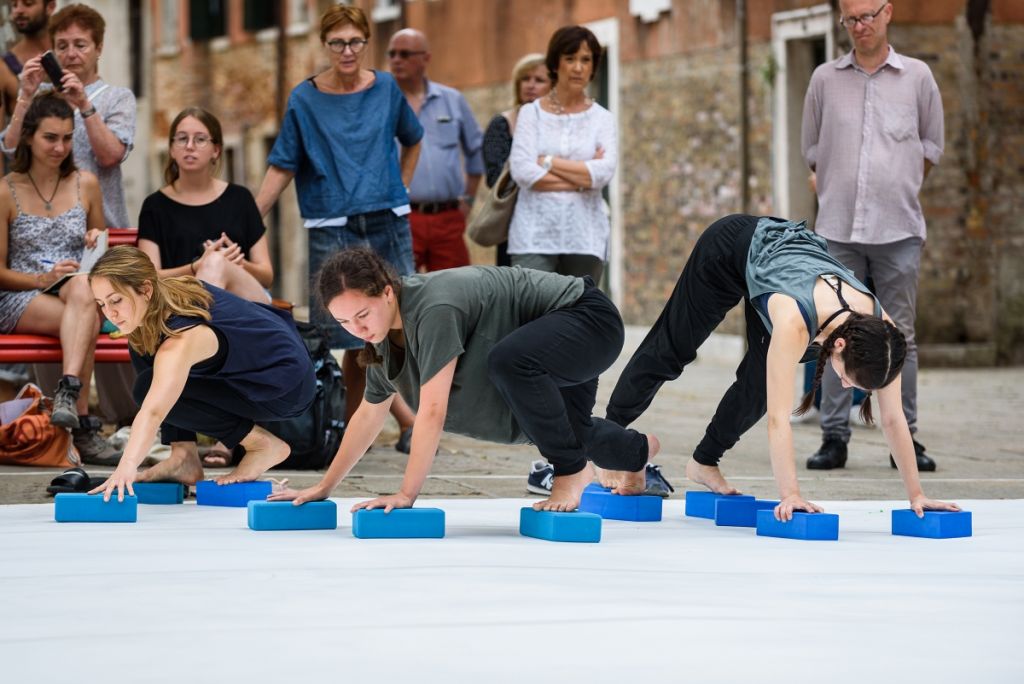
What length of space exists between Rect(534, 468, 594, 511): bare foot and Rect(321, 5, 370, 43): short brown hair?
2.85 meters

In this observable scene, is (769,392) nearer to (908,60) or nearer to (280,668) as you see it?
(280,668)

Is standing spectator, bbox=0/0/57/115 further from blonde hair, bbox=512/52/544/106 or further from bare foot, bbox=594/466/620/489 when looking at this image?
bare foot, bbox=594/466/620/489

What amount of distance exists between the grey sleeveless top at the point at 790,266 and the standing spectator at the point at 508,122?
6.98 feet

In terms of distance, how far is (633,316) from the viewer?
64.8 ft

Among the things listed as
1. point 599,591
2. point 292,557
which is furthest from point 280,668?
point 292,557

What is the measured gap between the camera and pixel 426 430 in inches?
209

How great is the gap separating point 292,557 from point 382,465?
9.29 ft

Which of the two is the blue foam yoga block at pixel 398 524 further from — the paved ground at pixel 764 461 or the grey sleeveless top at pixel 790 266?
the paved ground at pixel 764 461

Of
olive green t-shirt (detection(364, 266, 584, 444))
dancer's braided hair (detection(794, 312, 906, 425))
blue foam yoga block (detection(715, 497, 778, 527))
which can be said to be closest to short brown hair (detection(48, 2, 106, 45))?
olive green t-shirt (detection(364, 266, 584, 444))

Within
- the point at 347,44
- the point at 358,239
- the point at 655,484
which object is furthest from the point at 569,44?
the point at 655,484

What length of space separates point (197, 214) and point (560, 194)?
1502 mm

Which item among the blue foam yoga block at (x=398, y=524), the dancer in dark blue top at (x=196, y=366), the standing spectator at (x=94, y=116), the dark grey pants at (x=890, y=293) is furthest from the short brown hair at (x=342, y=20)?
the blue foam yoga block at (x=398, y=524)

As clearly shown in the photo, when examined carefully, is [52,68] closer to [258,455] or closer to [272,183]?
[272,183]

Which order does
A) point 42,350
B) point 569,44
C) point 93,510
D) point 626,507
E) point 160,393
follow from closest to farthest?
point 93,510, point 160,393, point 626,507, point 42,350, point 569,44
